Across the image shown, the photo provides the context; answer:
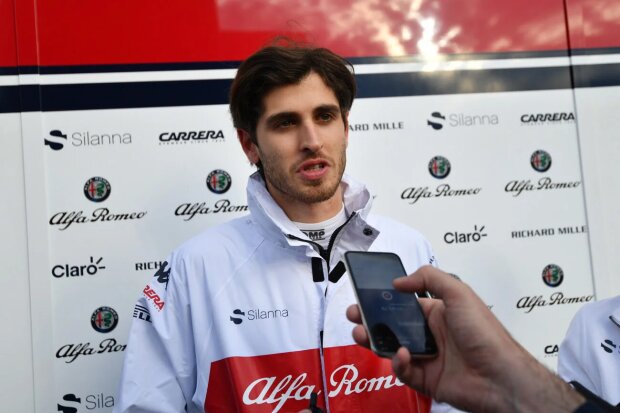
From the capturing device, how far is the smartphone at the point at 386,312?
3.61ft

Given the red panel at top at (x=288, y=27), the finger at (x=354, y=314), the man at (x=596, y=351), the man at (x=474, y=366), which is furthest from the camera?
the red panel at top at (x=288, y=27)

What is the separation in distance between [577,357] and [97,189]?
1.54m

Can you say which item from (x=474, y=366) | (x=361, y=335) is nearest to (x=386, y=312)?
(x=361, y=335)

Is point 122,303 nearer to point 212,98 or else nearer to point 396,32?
point 212,98

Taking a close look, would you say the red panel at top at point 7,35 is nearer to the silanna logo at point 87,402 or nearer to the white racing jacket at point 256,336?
the white racing jacket at point 256,336

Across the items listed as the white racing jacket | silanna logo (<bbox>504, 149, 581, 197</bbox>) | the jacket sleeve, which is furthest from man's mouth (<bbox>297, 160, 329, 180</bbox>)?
silanna logo (<bbox>504, 149, 581, 197</bbox>)

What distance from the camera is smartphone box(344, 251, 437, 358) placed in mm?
1100

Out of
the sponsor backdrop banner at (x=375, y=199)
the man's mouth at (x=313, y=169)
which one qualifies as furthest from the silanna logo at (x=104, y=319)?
the man's mouth at (x=313, y=169)

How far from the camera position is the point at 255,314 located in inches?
67.3

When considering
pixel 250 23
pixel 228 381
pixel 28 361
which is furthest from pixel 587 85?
pixel 28 361

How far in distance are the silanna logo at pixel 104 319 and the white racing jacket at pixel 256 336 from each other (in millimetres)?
265

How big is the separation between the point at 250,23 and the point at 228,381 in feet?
3.97

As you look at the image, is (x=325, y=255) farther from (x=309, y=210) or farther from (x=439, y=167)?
(x=439, y=167)

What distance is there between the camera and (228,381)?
5.40 ft
